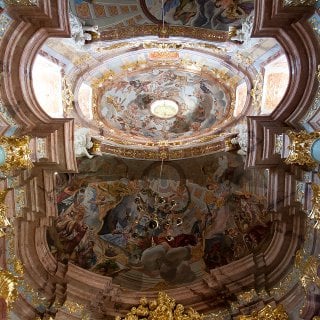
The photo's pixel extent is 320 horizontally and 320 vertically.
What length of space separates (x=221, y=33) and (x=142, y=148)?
3.87 metres

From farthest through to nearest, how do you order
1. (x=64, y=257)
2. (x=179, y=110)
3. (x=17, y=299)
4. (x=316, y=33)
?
(x=179, y=110) → (x=64, y=257) → (x=17, y=299) → (x=316, y=33)

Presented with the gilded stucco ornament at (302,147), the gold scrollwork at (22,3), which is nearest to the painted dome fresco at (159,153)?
the gold scrollwork at (22,3)

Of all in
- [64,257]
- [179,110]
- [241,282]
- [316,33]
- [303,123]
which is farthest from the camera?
[179,110]

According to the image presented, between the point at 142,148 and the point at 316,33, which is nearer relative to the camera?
the point at 316,33

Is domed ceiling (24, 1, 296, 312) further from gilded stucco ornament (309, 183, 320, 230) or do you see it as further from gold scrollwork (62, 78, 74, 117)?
gilded stucco ornament (309, 183, 320, 230)

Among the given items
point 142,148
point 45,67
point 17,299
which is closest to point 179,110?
point 142,148

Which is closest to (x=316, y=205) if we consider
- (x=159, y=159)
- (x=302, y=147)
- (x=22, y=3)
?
(x=302, y=147)

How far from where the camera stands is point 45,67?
13109mm

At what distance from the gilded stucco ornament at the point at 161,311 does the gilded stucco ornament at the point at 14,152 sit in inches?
194

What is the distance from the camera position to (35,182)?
12102 mm

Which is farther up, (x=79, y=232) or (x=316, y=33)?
(x=316, y=33)

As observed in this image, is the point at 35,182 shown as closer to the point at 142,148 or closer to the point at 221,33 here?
the point at 142,148

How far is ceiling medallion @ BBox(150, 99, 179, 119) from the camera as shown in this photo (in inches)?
591

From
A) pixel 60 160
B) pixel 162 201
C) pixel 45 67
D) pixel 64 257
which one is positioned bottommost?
pixel 64 257
